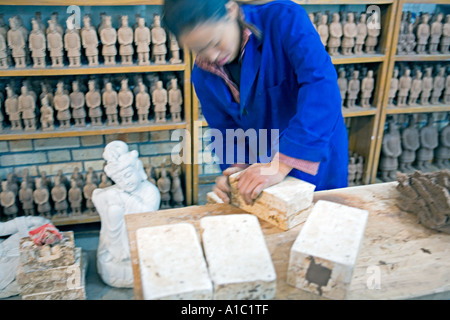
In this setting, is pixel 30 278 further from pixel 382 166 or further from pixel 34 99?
pixel 382 166

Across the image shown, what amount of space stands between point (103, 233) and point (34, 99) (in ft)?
3.81

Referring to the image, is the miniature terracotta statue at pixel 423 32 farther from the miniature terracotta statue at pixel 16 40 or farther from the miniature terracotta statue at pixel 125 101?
the miniature terracotta statue at pixel 16 40

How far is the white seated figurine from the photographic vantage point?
3.01m

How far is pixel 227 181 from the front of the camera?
4.82 ft

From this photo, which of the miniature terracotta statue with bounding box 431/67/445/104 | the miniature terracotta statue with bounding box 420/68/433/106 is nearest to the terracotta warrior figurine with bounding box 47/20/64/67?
the miniature terracotta statue with bounding box 420/68/433/106

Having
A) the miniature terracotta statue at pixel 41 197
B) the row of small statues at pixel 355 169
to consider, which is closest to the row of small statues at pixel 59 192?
the miniature terracotta statue at pixel 41 197

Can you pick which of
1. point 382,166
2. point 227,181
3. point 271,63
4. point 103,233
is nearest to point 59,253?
point 103,233

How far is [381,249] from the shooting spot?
1205 millimetres

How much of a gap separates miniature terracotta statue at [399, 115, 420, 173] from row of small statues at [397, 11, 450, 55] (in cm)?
75

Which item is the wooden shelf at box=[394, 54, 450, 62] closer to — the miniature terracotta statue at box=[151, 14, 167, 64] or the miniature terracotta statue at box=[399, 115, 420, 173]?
the miniature terracotta statue at box=[399, 115, 420, 173]

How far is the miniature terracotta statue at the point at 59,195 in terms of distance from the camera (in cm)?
342

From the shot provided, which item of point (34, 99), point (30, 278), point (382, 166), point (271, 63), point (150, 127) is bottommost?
point (30, 278)

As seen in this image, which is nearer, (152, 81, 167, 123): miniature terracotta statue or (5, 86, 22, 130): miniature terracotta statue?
(5, 86, 22, 130): miniature terracotta statue

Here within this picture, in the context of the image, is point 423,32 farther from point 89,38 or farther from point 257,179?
point 257,179
